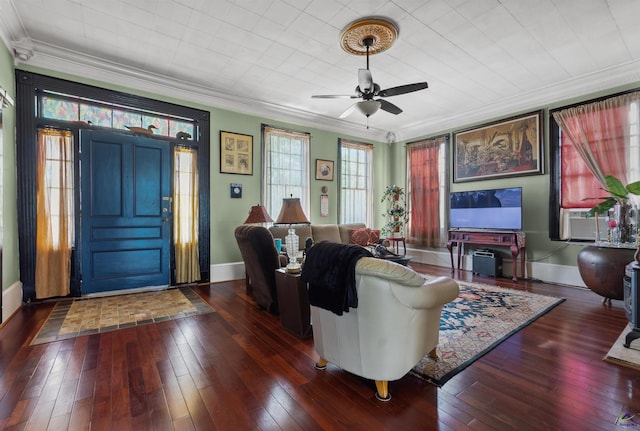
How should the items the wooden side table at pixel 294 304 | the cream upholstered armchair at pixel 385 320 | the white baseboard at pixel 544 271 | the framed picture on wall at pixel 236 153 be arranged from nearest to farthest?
1. the cream upholstered armchair at pixel 385 320
2. the wooden side table at pixel 294 304
3. the white baseboard at pixel 544 271
4. the framed picture on wall at pixel 236 153

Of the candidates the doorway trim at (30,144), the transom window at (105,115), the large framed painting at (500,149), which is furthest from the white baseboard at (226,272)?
the large framed painting at (500,149)

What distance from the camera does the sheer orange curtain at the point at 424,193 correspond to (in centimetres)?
629

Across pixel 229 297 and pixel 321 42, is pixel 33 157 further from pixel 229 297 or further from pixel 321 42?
pixel 321 42

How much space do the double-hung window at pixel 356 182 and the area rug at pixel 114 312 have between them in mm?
3661

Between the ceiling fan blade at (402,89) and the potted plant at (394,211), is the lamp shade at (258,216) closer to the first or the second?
the ceiling fan blade at (402,89)

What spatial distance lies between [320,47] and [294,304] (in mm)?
2900

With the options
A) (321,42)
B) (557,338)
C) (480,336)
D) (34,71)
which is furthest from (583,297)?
(34,71)

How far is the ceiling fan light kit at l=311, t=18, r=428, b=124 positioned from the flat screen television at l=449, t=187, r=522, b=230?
2.79 meters

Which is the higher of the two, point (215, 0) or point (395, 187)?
point (215, 0)

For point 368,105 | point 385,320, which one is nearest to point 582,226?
point 368,105

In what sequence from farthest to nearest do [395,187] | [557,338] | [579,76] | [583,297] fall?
[395,187] < [579,76] < [583,297] < [557,338]

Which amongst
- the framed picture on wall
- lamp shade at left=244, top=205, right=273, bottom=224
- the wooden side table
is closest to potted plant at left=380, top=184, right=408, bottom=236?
lamp shade at left=244, top=205, right=273, bottom=224

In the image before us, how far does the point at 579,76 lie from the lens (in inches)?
169

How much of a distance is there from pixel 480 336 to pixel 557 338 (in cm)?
66
